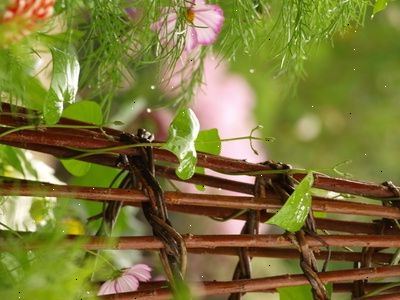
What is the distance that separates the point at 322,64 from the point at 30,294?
3.58ft

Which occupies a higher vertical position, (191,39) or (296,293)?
(191,39)

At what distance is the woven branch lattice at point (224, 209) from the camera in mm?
296

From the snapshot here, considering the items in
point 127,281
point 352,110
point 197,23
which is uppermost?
point 352,110

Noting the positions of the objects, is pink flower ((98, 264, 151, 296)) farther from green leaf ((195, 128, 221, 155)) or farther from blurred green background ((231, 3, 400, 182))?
blurred green background ((231, 3, 400, 182))

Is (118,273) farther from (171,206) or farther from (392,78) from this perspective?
(392,78)

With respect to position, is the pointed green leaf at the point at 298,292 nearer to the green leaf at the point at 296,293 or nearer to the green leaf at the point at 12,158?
the green leaf at the point at 296,293

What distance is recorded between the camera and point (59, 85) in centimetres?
29

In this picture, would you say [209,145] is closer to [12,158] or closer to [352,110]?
[12,158]

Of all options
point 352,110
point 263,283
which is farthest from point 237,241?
point 352,110

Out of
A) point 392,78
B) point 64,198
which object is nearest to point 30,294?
point 64,198

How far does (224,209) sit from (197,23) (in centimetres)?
8

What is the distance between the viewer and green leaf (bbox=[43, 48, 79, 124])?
290mm

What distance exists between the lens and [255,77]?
1.09m

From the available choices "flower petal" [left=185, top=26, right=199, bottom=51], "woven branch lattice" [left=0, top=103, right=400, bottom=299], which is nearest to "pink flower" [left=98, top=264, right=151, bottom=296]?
"woven branch lattice" [left=0, top=103, right=400, bottom=299]
